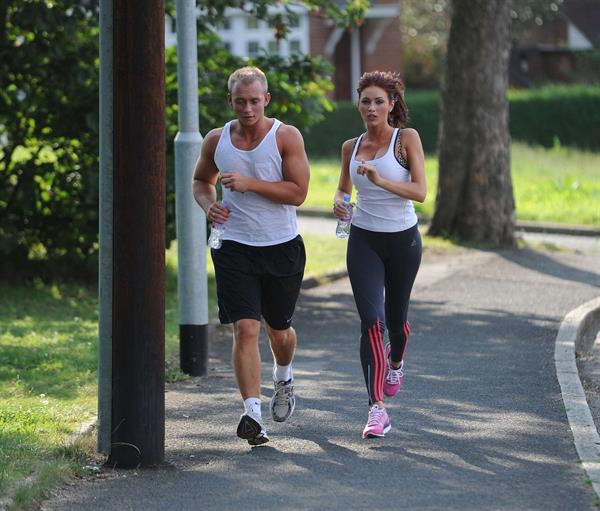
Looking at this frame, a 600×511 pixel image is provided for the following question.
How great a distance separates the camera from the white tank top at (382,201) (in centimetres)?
727

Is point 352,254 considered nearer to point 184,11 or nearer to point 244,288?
point 244,288

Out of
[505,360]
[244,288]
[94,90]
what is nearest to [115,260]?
[244,288]

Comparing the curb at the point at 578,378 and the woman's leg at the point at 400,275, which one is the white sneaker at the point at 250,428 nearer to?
the woman's leg at the point at 400,275

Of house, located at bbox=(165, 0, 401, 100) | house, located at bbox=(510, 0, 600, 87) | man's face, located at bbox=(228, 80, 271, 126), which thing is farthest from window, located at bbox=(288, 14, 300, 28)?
house, located at bbox=(510, 0, 600, 87)

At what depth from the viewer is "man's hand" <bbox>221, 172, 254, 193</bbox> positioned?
263 inches

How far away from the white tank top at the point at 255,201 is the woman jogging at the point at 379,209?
0.47m

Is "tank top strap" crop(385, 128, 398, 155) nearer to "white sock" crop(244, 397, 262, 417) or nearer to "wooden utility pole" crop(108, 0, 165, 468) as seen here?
"wooden utility pole" crop(108, 0, 165, 468)

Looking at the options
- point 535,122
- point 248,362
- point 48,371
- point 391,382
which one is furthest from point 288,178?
point 535,122

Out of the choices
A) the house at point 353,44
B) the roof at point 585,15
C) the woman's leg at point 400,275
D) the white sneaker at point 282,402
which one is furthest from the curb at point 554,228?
the roof at point 585,15

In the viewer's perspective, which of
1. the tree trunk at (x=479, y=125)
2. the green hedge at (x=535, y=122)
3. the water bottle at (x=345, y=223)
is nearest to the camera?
the water bottle at (x=345, y=223)

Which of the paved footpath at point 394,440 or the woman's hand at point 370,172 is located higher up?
the woman's hand at point 370,172

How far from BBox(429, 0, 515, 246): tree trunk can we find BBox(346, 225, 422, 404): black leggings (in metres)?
10.3

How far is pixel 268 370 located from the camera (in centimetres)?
952

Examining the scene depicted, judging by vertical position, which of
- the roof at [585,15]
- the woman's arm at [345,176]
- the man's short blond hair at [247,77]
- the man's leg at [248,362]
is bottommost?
the man's leg at [248,362]
